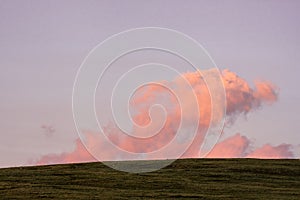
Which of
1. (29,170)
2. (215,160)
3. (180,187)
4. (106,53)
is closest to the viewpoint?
(106,53)

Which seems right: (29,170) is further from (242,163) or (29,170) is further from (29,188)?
(242,163)

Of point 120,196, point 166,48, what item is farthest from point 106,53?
point 120,196

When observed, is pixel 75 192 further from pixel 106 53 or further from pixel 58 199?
pixel 106 53

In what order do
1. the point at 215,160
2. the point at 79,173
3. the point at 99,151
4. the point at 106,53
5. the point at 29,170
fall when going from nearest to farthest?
the point at 106,53 → the point at 99,151 → the point at 79,173 → the point at 29,170 → the point at 215,160

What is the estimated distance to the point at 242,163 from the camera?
196 ft

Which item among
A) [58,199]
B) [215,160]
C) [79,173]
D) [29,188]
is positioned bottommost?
[58,199]

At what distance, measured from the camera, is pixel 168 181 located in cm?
4972

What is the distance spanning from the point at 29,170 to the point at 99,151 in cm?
1603

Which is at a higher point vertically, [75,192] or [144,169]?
[144,169]

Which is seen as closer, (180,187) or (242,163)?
(180,187)

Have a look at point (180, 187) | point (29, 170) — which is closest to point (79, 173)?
point (29, 170)

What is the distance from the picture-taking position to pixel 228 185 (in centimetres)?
4856

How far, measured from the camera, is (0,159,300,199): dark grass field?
44.5 meters

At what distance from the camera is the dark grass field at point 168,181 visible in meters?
44.5
